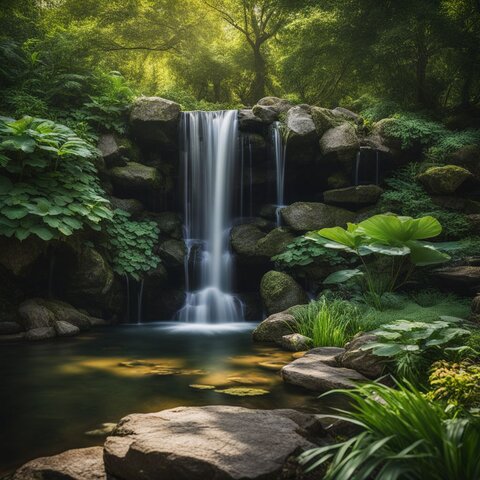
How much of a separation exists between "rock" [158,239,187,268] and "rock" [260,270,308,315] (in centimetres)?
286

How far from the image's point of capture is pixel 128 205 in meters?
11.5

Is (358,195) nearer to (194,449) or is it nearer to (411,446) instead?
(194,449)

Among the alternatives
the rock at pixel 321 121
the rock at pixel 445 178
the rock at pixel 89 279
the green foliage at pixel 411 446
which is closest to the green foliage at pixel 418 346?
the green foliage at pixel 411 446

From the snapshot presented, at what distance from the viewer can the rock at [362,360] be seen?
4875mm

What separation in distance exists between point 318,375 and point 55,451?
9.10 ft

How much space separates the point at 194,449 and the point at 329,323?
185 inches

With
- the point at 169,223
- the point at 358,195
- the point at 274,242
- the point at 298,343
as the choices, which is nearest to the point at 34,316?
the point at 169,223

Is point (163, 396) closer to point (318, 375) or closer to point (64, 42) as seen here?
point (318, 375)

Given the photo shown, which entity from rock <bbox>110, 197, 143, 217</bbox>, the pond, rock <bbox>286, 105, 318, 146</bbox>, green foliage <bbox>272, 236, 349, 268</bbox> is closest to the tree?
rock <bbox>286, 105, 318, 146</bbox>

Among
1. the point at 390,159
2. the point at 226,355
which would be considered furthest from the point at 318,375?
the point at 390,159

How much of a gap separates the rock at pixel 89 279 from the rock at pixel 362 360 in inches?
232

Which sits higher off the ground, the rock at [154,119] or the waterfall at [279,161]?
the rock at [154,119]

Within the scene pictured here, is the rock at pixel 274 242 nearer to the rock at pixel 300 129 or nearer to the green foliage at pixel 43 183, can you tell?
the rock at pixel 300 129

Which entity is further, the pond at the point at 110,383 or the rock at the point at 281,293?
the rock at the point at 281,293
